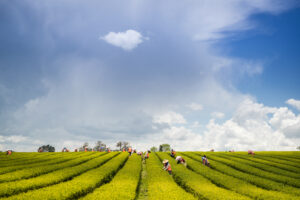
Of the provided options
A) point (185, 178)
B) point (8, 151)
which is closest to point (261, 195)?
point (185, 178)

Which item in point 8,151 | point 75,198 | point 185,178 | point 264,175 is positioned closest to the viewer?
point 75,198

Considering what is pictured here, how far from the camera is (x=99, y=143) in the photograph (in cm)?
15275

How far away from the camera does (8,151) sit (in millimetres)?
45656

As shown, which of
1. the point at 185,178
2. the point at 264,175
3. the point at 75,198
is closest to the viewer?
the point at 75,198

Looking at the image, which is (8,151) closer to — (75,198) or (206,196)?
(75,198)

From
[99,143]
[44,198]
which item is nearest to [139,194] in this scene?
[44,198]

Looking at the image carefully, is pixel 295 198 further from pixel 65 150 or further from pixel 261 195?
pixel 65 150

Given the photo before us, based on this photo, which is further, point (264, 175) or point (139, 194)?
point (264, 175)

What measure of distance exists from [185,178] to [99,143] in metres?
144

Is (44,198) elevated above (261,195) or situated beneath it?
elevated above

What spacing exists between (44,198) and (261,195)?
556 inches

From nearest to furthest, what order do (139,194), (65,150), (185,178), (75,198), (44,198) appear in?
(44,198)
(75,198)
(139,194)
(185,178)
(65,150)

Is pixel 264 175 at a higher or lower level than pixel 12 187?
lower

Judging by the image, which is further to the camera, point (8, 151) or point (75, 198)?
point (8, 151)
